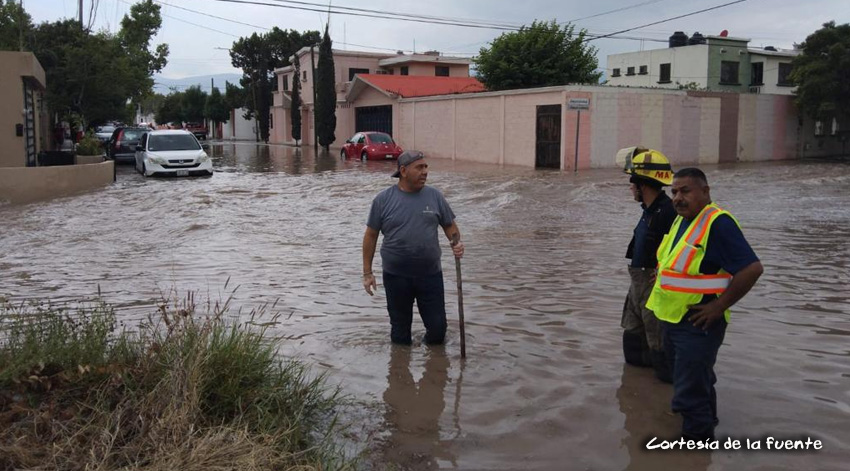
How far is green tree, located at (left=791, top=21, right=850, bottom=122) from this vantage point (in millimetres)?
31391

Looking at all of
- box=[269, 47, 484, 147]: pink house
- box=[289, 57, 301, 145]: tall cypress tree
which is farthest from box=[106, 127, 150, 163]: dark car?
box=[289, 57, 301, 145]: tall cypress tree

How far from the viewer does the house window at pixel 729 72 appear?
44.9 metres

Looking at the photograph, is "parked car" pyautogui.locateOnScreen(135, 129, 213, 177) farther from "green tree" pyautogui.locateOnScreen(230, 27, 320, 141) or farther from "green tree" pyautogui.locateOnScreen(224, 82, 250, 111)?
"green tree" pyautogui.locateOnScreen(224, 82, 250, 111)

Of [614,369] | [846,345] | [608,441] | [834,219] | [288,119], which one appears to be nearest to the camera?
[608,441]

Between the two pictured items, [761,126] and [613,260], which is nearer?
[613,260]

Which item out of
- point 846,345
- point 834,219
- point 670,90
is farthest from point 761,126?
point 846,345

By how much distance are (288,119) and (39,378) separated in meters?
57.9

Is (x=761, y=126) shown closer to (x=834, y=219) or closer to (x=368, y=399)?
(x=834, y=219)

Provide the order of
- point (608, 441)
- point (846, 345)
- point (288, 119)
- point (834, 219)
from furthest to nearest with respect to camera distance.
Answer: point (288, 119), point (834, 219), point (846, 345), point (608, 441)

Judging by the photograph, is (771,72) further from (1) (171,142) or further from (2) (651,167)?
(2) (651,167)

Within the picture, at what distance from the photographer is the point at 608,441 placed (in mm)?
4340

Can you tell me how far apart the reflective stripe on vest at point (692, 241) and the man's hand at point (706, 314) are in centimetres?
21

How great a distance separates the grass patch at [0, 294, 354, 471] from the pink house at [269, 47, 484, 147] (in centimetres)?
3227

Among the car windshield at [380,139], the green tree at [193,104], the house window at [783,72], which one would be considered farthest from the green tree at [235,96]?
the house window at [783,72]
